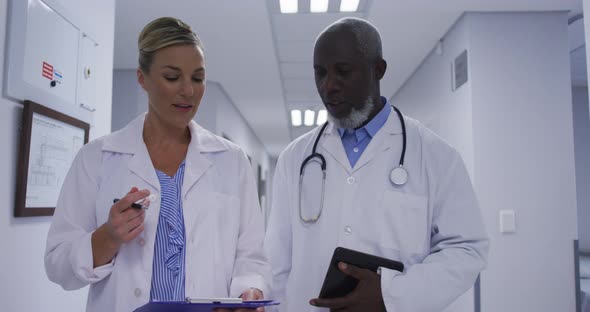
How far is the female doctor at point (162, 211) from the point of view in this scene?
1.03 m

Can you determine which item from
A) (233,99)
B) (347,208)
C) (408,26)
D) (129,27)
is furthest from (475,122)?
(233,99)

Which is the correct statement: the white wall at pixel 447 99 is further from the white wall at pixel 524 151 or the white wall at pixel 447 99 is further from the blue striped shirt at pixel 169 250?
Result: the blue striped shirt at pixel 169 250

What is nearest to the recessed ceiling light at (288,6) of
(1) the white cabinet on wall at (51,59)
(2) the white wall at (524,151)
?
(2) the white wall at (524,151)

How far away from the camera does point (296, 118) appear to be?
275 inches

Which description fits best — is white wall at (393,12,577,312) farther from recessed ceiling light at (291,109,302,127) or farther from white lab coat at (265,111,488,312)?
recessed ceiling light at (291,109,302,127)

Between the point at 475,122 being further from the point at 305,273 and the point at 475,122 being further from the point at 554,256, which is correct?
the point at 305,273

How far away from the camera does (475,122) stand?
2.84m

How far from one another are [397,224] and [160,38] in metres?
0.73

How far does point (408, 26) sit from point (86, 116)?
84.7 inches

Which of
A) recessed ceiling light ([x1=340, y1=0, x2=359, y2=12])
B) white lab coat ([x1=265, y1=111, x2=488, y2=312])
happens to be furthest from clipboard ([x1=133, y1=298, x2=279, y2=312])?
recessed ceiling light ([x1=340, y1=0, x2=359, y2=12])

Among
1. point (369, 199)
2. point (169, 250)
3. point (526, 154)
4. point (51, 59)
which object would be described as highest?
point (51, 59)

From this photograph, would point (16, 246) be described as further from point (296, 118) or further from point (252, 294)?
point (296, 118)

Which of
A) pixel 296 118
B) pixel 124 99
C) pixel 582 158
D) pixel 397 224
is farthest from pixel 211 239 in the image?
pixel 296 118

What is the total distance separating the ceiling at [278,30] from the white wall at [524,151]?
0.19 m
